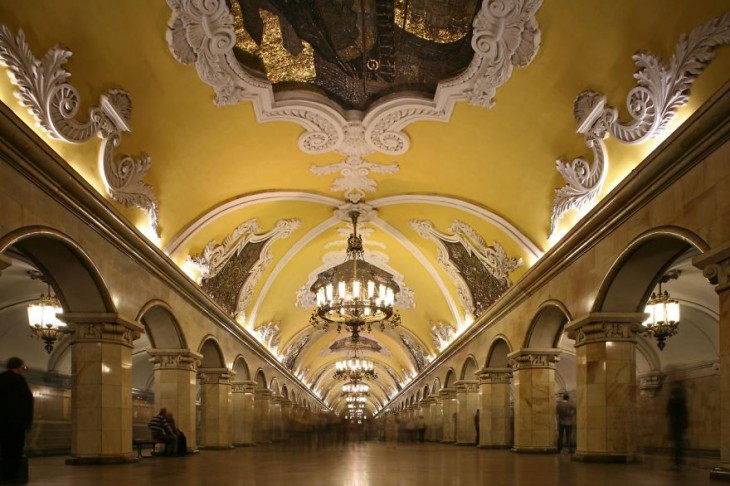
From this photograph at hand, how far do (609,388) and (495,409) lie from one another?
298 inches

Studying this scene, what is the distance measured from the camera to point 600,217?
9719mm

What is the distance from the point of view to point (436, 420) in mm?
27391

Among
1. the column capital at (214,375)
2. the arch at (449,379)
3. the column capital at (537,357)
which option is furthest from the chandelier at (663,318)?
the arch at (449,379)

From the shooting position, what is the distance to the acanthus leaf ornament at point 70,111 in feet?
23.7

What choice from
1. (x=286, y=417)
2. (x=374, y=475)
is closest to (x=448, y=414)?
(x=286, y=417)

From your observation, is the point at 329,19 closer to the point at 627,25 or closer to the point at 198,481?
the point at 627,25

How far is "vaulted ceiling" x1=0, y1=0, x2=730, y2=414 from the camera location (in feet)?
26.6

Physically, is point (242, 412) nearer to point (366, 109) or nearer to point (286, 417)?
point (286, 417)

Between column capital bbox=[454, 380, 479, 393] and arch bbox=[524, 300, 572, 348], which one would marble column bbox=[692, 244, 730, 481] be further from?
column capital bbox=[454, 380, 479, 393]

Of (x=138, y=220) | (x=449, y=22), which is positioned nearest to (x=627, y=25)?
(x=449, y=22)

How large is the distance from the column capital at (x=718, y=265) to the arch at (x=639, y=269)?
2.75 feet

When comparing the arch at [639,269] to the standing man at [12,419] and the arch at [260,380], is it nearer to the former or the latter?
the standing man at [12,419]

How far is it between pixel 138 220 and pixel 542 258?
6.96 m

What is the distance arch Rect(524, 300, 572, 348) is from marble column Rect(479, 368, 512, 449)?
3.57 metres
